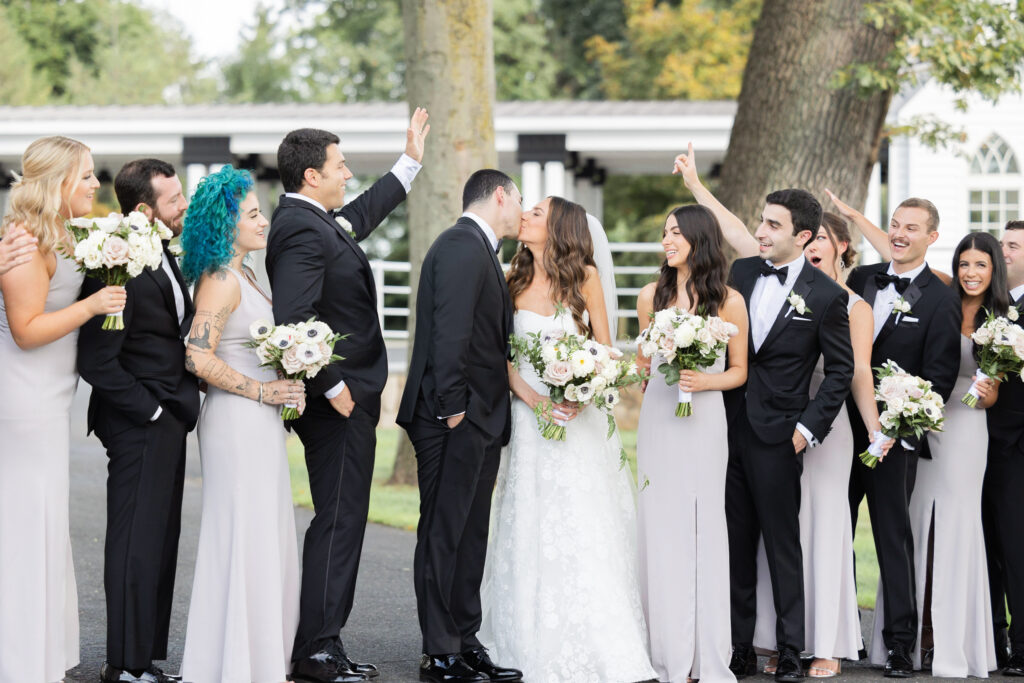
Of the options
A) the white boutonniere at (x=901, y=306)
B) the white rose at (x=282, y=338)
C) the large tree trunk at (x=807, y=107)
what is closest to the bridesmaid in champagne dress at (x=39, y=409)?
the white rose at (x=282, y=338)

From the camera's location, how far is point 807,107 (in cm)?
1179

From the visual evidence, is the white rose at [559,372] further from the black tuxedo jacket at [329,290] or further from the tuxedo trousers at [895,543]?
the tuxedo trousers at [895,543]

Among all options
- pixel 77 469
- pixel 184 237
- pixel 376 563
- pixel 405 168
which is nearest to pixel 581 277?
pixel 405 168

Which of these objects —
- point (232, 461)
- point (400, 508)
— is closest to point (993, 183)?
point (400, 508)

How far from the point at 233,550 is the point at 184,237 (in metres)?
1.44

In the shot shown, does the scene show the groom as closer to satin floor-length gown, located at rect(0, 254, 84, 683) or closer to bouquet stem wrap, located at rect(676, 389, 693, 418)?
bouquet stem wrap, located at rect(676, 389, 693, 418)

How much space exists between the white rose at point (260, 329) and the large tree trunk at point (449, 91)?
6235mm

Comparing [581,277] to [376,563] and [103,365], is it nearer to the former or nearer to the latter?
[103,365]

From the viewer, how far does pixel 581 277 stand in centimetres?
638

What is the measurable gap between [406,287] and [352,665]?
1443 centimetres

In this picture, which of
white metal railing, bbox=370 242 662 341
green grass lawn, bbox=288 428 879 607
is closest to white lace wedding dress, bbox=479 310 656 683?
green grass lawn, bbox=288 428 879 607

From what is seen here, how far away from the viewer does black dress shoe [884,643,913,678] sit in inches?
252

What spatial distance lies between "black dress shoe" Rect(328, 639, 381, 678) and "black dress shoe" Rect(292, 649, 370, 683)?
23 millimetres

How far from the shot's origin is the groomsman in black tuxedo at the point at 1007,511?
6621mm
